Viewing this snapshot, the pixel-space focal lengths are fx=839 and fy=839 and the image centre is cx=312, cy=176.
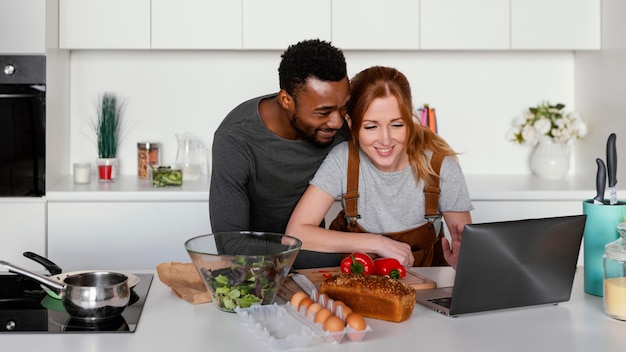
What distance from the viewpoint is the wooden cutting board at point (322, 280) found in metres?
1.93

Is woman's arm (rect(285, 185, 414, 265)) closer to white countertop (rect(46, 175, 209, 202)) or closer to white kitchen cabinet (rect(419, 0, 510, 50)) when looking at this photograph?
white countertop (rect(46, 175, 209, 202))

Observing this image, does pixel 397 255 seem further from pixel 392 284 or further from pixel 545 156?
pixel 545 156

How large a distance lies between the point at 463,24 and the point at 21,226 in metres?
2.18

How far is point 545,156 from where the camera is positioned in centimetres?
409

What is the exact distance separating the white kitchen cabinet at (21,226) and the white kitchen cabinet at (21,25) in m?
0.65

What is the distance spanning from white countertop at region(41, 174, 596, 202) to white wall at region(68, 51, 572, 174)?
401 mm

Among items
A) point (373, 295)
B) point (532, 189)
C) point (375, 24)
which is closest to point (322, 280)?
point (373, 295)

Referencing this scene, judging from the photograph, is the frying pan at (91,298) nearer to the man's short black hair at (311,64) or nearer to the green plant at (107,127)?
the man's short black hair at (311,64)

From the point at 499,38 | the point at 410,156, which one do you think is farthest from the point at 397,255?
the point at 499,38

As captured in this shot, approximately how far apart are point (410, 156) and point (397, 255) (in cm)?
41

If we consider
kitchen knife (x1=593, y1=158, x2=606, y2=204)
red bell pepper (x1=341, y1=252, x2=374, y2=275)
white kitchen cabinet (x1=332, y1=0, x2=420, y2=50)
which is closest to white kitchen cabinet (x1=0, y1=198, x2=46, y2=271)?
white kitchen cabinet (x1=332, y1=0, x2=420, y2=50)

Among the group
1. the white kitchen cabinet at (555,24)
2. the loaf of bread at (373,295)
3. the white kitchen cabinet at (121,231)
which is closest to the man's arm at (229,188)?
the loaf of bread at (373,295)

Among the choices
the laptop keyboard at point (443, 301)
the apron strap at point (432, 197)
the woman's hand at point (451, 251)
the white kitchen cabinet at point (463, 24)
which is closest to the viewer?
the laptop keyboard at point (443, 301)

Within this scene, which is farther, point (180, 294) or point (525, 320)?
point (180, 294)
